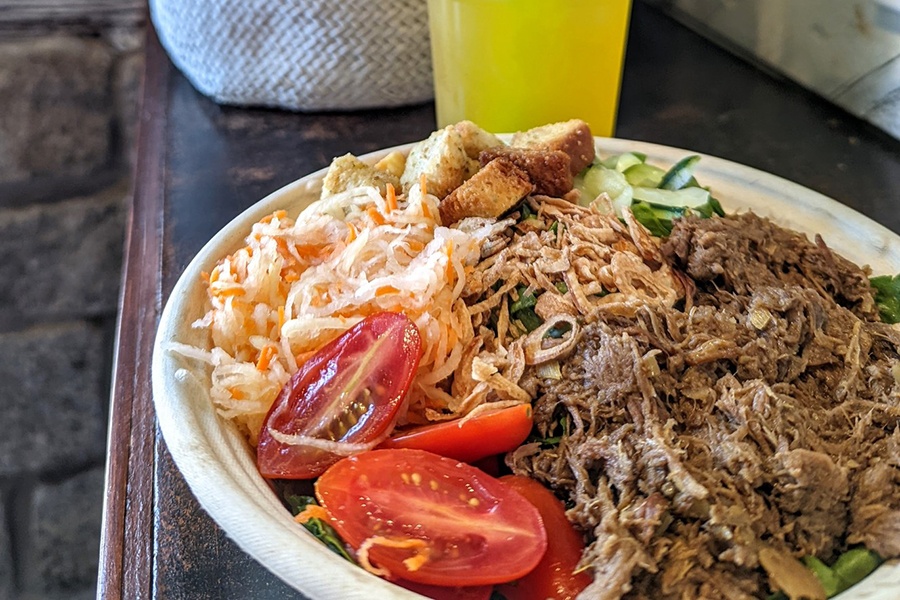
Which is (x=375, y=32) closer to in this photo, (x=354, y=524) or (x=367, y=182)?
(x=367, y=182)

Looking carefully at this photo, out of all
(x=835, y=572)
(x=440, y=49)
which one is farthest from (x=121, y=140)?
(x=835, y=572)

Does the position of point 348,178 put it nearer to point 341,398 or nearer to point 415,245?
point 415,245

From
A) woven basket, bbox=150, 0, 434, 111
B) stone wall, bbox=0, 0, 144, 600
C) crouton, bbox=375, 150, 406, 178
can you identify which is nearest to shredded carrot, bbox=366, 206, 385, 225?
crouton, bbox=375, 150, 406, 178

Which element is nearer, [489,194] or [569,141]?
[489,194]

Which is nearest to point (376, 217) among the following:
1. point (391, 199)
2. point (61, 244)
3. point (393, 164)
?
point (391, 199)

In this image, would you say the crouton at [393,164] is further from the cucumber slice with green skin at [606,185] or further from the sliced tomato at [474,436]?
the sliced tomato at [474,436]
